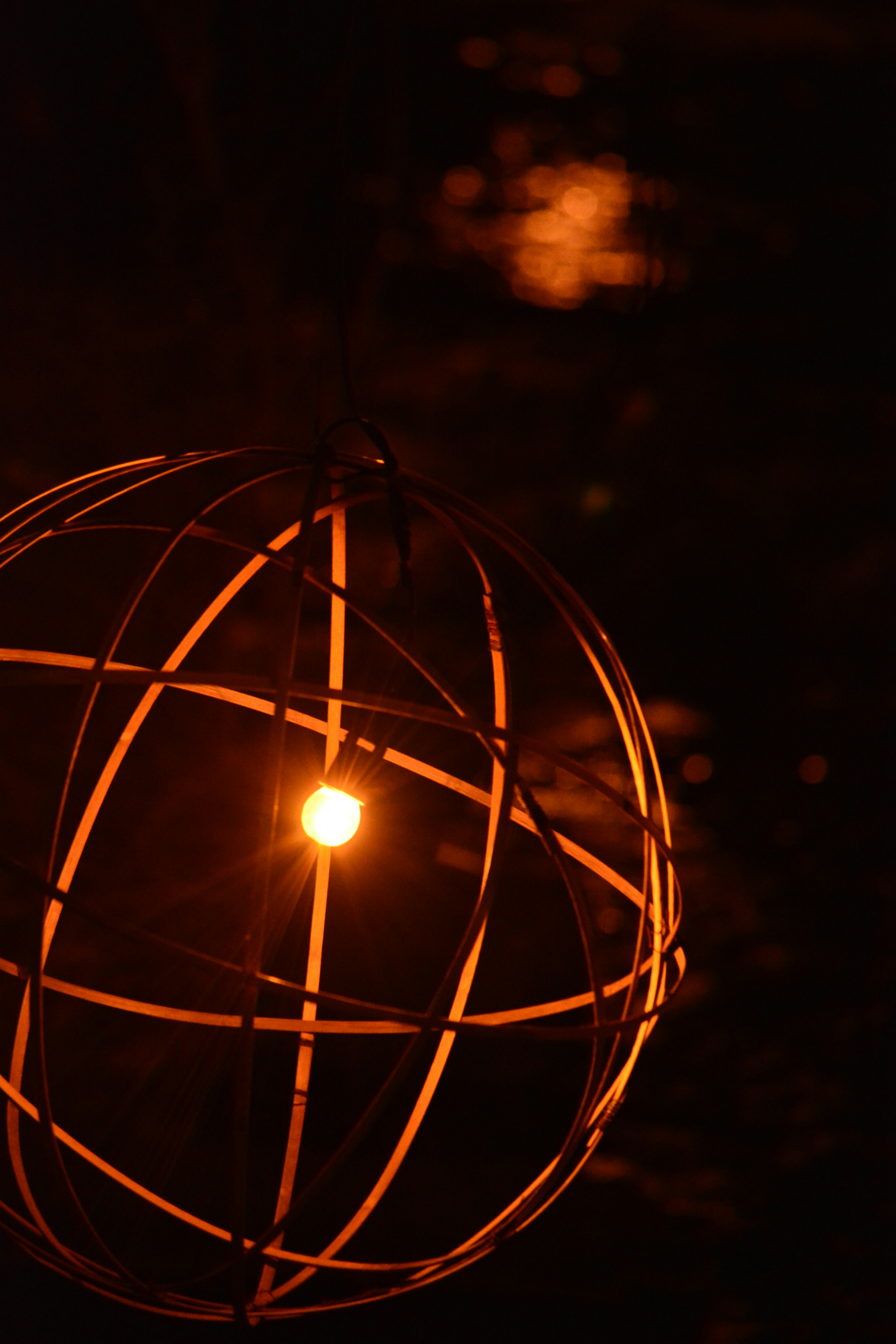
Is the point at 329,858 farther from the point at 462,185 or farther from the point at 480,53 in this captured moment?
the point at 480,53

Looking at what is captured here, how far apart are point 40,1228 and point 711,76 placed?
1.48 meters

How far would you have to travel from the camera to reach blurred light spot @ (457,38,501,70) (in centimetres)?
116

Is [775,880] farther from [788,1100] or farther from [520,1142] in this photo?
[520,1142]

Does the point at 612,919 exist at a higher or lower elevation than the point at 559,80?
lower

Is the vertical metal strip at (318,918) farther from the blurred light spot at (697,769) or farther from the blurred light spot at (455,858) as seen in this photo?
the blurred light spot at (697,769)

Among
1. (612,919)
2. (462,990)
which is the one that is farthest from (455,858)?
(462,990)

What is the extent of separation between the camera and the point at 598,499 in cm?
121

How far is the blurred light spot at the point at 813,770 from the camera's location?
4.13 feet

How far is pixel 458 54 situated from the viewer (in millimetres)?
1156

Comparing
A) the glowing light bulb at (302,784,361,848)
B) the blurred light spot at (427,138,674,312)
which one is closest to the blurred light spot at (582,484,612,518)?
the blurred light spot at (427,138,674,312)

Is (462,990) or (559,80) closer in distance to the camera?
(462,990)

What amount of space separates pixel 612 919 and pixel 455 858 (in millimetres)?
247

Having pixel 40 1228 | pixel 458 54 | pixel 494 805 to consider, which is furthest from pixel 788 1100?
pixel 458 54

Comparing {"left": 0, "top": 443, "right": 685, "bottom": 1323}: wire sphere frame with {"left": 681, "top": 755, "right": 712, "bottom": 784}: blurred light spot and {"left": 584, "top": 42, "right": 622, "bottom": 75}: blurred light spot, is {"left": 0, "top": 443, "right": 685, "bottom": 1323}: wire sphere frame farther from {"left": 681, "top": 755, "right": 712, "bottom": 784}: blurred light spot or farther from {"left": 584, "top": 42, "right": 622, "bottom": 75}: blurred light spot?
{"left": 584, "top": 42, "right": 622, "bottom": 75}: blurred light spot
